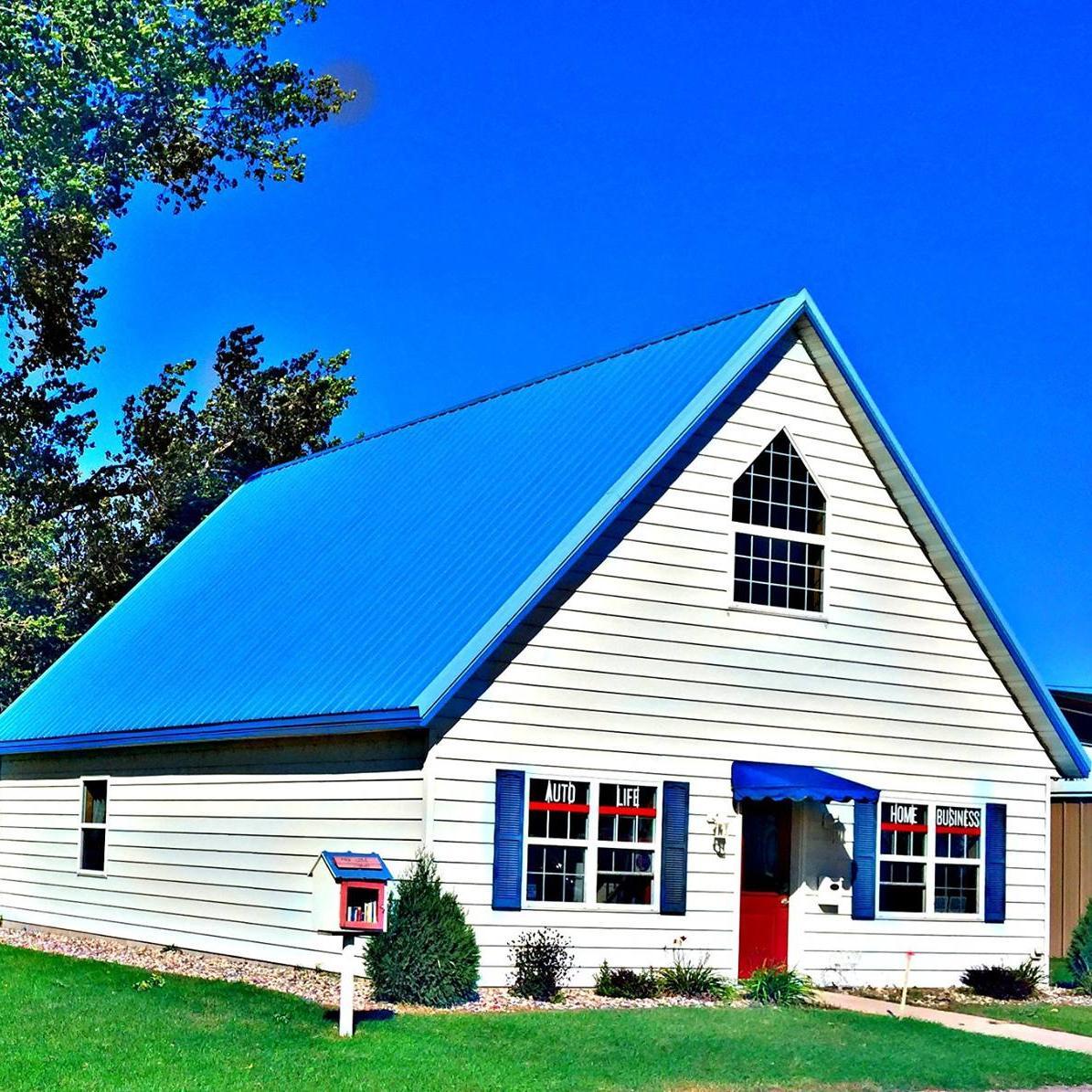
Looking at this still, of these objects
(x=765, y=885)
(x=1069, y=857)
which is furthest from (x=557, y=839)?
(x=1069, y=857)

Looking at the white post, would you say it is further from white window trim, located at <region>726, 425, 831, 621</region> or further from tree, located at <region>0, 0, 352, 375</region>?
tree, located at <region>0, 0, 352, 375</region>

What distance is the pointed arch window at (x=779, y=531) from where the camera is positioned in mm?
20609

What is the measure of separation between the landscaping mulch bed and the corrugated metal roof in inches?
111

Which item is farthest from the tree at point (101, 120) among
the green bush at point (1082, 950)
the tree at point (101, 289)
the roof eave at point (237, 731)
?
the green bush at point (1082, 950)

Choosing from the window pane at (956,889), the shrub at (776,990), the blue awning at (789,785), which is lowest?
the shrub at (776,990)

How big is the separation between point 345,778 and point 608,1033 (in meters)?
4.87

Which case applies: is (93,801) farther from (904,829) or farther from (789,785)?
(904,829)

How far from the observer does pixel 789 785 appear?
19.4 meters

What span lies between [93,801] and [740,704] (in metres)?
10.2

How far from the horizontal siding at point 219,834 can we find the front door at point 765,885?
4.48 m

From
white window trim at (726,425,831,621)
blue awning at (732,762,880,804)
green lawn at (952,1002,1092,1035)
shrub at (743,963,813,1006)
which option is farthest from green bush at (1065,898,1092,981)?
white window trim at (726,425,831,621)

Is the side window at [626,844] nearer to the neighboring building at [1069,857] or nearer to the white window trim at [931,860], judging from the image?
the white window trim at [931,860]

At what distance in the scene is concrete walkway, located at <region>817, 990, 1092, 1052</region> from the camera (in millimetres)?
16875

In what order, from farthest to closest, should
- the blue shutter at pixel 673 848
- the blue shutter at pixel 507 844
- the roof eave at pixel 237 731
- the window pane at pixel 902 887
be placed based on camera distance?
the window pane at pixel 902 887 < the blue shutter at pixel 673 848 < the blue shutter at pixel 507 844 < the roof eave at pixel 237 731
